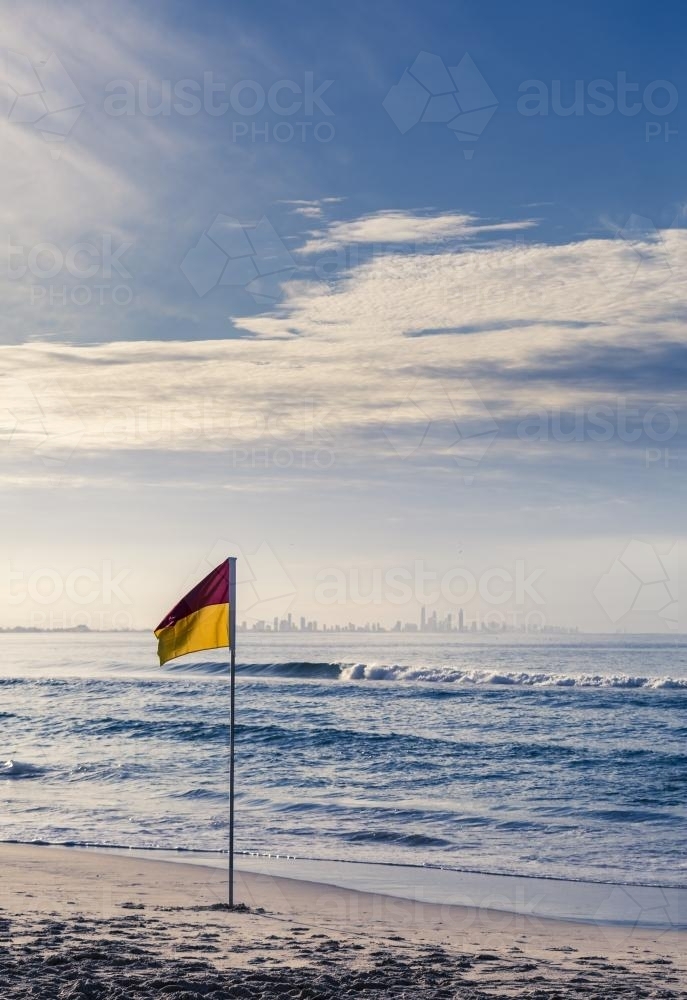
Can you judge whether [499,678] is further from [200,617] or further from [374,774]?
[200,617]

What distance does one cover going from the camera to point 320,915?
1021 centimetres

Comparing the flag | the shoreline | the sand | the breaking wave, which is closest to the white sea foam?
the breaking wave

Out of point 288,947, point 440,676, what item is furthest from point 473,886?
point 440,676

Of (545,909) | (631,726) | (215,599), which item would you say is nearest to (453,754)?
(631,726)

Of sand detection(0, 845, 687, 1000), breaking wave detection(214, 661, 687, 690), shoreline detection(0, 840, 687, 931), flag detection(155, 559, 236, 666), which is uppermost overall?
flag detection(155, 559, 236, 666)

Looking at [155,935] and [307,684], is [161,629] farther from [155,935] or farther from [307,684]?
[307,684]

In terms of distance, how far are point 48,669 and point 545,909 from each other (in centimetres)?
5678

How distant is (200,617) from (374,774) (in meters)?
12.7

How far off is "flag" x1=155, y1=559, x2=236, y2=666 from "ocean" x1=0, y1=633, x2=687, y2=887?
18.3 ft

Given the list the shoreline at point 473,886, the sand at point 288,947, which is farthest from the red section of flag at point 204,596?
the shoreline at point 473,886

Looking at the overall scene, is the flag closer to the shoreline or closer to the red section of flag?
the red section of flag

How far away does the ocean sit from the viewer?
15094 millimetres

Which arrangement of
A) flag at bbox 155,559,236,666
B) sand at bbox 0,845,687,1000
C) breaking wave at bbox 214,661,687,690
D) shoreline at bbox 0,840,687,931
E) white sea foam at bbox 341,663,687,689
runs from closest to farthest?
1. sand at bbox 0,845,687,1000
2. flag at bbox 155,559,236,666
3. shoreline at bbox 0,840,687,931
4. white sea foam at bbox 341,663,687,689
5. breaking wave at bbox 214,661,687,690

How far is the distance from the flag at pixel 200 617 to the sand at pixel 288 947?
2.65m
